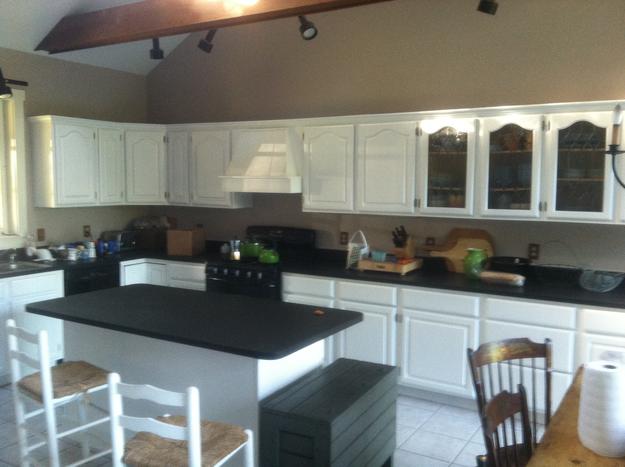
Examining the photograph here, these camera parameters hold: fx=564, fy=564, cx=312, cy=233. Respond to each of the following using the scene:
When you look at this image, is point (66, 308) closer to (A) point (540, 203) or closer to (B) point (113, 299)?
(B) point (113, 299)

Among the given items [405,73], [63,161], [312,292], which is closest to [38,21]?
[63,161]

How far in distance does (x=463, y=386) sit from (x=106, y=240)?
344 cm

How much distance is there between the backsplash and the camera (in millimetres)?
3859

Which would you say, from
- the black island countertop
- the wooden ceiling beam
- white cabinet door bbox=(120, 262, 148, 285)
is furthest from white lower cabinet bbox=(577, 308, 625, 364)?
white cabinet door bbox=(120, 262, 148, 285)

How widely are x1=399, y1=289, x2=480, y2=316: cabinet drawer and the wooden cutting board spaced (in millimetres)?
517

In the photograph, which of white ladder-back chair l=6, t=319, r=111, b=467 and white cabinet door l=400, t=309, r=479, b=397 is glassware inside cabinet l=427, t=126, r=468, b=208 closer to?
white cabinet door l=400, t=309, r=479, b=397

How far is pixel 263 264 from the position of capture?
455 centimetres

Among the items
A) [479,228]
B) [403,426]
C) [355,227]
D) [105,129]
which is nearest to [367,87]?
[355,227]

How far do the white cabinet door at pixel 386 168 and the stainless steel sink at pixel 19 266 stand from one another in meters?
2.50

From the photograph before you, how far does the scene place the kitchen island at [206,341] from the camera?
8.00 feet

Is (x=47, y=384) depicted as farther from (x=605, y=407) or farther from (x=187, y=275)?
(x=187, y=275)

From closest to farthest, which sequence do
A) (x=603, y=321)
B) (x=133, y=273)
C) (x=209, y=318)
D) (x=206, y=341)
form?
(x=206, y=341) → (x=209, y=318) → (x=603, y=321) → (x=133, y=273)

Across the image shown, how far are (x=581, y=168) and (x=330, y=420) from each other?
96.4 inches

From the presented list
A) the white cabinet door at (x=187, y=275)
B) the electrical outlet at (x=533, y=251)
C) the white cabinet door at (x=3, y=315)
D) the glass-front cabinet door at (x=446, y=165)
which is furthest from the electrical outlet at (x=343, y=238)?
the white cabinet door at (x=3, y=315)
